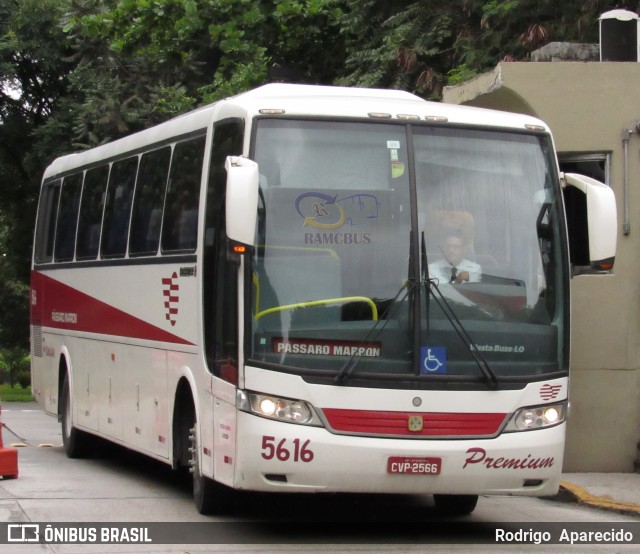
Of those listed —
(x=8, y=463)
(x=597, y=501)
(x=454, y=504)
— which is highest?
(x=8, y=463)

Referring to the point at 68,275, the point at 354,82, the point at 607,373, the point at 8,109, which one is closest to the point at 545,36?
the point at 354,82

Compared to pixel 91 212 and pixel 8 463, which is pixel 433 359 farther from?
pixel 91 212

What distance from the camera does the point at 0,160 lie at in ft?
110

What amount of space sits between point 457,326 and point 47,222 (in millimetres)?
8865

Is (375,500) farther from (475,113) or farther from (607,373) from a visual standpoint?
(475,113)

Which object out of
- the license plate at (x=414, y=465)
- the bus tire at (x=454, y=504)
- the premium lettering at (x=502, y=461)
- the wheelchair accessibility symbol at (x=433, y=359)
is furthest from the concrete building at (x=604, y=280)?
the license plate at (x=414, y=465)

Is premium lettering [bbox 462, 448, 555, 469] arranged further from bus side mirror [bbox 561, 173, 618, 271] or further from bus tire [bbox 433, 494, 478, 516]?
bus tire [bbox 433, 494, 478, 516]

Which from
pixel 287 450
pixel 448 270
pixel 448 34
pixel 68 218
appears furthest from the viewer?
pixel 448 34

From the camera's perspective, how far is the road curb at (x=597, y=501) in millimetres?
11438

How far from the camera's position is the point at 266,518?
1052 centimetres

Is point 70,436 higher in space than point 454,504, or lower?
lower

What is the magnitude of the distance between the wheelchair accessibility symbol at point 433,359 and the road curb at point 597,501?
321cm

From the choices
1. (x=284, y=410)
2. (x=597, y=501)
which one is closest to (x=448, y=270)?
(x=284, y=410)

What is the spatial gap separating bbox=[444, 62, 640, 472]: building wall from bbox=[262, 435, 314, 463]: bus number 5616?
17.6 feet
